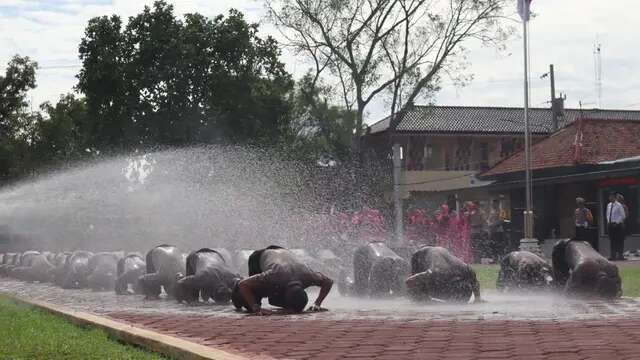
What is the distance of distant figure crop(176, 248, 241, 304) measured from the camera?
55.3 ft

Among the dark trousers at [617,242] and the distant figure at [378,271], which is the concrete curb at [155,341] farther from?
the dark trousers at [617,242]

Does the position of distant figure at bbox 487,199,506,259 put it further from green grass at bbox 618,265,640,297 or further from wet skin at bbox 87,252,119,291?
wet skin at bbox 87,252,119,291

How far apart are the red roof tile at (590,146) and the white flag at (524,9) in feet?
33.2

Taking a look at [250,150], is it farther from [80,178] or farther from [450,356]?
[450,356]

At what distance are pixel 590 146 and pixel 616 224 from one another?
51.3 ft

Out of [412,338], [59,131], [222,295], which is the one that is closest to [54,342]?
[412,338]

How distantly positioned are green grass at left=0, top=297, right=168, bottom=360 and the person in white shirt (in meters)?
19.6

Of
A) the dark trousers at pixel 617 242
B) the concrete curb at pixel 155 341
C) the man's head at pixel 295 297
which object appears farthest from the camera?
the dark trousers at pixel 617 242

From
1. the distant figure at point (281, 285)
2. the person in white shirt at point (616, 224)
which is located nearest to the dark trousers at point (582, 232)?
the person in white shirt at point (616, 224)

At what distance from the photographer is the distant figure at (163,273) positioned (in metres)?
18.9

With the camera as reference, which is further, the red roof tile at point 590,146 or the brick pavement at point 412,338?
the red roof tile at point 590,146

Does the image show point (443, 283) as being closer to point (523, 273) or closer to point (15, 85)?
point (523, 273)

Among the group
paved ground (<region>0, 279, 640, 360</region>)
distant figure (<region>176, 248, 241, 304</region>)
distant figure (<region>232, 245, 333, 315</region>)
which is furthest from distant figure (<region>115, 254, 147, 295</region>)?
distant figure (<region>232, 245, 333, 315</region>)

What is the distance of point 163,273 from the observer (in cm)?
1903
